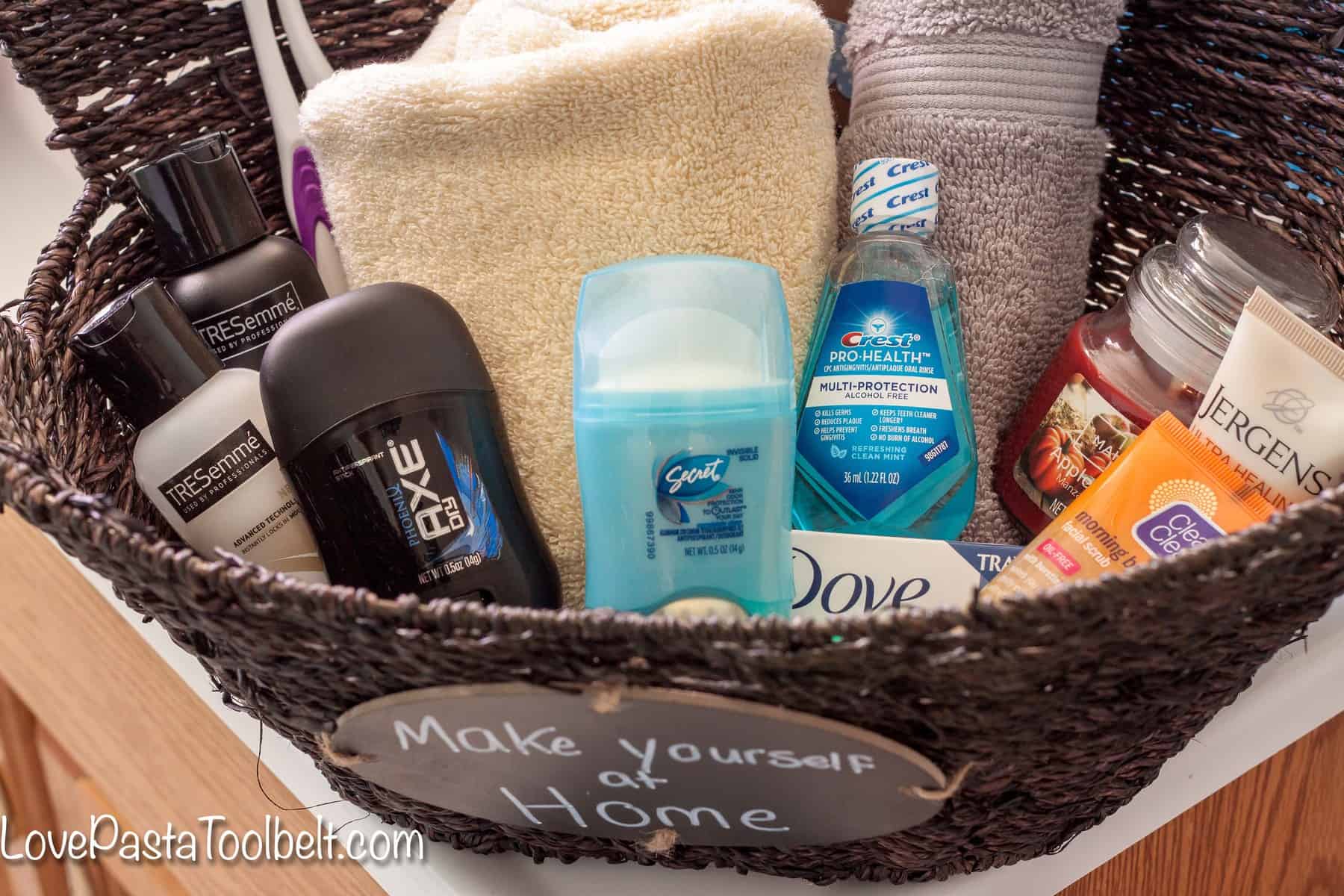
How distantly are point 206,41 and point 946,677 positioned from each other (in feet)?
1.78

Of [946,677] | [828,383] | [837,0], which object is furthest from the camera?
[837,0]

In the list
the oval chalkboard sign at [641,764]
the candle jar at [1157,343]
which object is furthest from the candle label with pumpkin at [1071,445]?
the oval chalkboard sign at [641,764]

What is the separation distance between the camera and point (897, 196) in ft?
1.53

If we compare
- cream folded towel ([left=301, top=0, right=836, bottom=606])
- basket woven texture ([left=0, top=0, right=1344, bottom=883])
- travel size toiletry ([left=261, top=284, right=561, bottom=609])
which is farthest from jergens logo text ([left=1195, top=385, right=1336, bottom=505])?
travel size toiletry ([left=261, top=284, right=561, bottom=609])

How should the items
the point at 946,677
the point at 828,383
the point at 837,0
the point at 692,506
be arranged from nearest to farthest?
1. the point at 946,677
2. the point at 692,506
3. the point at 828,383
4. the point at 837,0

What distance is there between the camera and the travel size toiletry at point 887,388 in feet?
1.55

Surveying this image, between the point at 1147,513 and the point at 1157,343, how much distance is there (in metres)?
0.11

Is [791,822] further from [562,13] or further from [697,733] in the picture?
[562,13]

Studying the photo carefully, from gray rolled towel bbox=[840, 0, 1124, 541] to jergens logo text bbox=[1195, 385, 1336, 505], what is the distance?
145 mm

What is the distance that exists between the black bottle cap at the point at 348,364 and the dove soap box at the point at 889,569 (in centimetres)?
18

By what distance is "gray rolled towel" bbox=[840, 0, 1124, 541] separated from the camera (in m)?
0.50

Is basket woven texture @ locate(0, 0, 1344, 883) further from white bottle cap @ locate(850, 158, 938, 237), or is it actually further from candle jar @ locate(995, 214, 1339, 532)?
white bottle cap @ locate(850, 158, 938, 237)

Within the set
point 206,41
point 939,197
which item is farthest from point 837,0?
point 206,41

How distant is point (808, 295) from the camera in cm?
50
